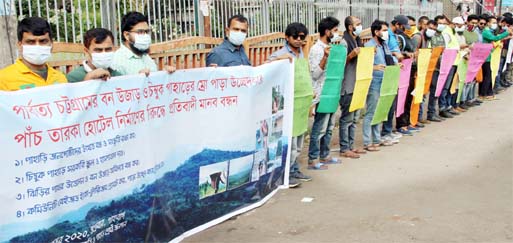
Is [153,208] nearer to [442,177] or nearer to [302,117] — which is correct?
[302,117]

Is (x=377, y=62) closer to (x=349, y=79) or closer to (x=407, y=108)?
(x=349, y=79)

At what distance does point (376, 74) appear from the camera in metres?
7.70

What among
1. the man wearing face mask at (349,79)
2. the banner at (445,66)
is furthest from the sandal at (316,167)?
the banner at (445,66)

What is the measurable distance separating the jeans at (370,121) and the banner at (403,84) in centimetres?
77

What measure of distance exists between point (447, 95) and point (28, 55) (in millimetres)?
8289

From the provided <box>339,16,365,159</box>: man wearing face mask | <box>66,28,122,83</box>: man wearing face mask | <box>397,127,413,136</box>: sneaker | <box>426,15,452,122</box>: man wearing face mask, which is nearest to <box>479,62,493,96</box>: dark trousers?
<box>426,15,452,122</box>: man wearing face mask

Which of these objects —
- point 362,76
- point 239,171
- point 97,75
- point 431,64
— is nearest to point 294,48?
point 362,76

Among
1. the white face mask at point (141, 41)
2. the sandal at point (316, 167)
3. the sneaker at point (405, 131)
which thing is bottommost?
the sneaker at point (405, 131)

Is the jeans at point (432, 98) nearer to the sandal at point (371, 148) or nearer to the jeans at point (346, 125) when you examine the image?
the sandal at point (371, 148)

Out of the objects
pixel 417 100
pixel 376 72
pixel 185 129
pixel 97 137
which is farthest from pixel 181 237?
pixel 417 100

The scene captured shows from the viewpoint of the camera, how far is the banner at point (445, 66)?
31.8 feet

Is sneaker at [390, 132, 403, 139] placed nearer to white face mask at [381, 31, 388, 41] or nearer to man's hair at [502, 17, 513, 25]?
white face mask at [381, 31, 388, 41]

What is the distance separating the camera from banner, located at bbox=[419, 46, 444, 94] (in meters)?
9.31

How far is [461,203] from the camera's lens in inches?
218
